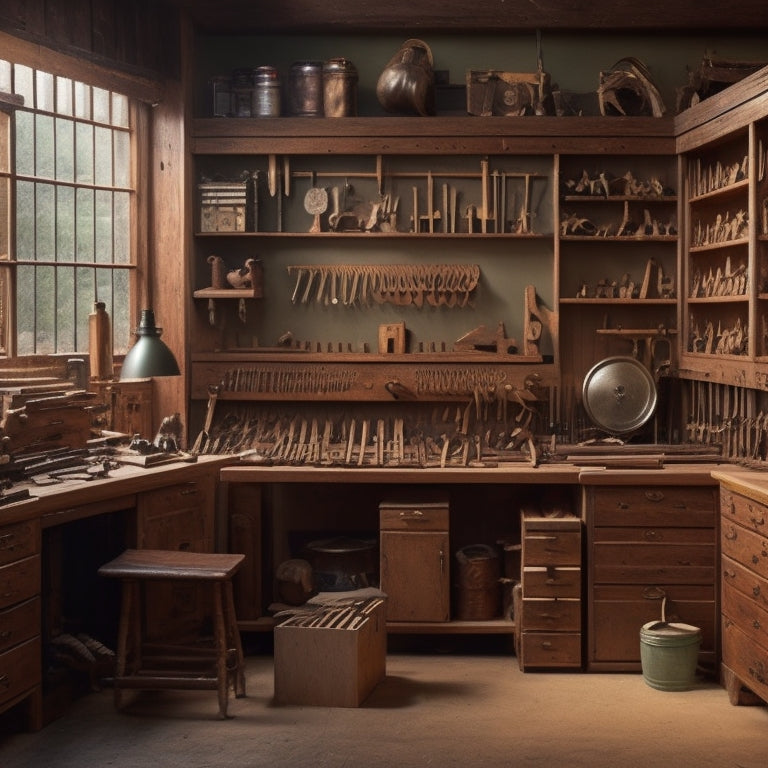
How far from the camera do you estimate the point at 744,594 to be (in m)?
4.80

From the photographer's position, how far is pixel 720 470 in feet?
17.6

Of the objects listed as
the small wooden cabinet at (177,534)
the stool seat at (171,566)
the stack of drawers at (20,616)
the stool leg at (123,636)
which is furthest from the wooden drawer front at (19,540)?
the small wooden cabinet at (177,534)

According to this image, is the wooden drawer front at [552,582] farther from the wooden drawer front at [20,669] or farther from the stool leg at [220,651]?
the wooden drawer front at [20,669]

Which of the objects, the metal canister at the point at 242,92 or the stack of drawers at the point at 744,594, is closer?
the stack of drawers at the point at 744,594

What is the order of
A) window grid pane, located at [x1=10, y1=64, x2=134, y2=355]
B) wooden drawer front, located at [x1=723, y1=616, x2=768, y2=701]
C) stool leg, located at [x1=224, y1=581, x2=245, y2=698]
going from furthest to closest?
1. window grid pane, located at [x1=10, y1=64, x2=134, y2=355]
2. stool leg, located at [x1=224, y1=581, x2=245, y2=698]
3. wooden drawer front, located at [x1=723, y1=616, x2=768, y2=701]

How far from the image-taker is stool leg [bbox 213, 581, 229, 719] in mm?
4707

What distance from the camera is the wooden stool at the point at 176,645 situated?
4660 mm

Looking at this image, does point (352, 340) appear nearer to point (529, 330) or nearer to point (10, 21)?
point (529, 330)

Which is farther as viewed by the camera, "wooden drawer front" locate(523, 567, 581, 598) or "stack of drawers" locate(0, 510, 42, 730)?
"wooden drawer front" locate(523, 567, 581, 598)

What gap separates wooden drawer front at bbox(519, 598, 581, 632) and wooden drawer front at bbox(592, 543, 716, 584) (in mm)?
197

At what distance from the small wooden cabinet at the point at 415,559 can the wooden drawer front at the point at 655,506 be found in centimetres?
79

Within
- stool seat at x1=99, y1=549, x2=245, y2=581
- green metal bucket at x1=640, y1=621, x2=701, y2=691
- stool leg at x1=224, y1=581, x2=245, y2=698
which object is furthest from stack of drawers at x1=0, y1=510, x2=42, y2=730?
green metal bucket at x1=640, y1=621, x2=701, y2=691

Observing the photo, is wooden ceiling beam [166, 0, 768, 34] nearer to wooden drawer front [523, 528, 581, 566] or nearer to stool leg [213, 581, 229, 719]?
wooden drawer front [523, 528, 581, 566]

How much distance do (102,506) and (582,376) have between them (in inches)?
113
